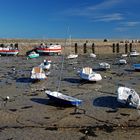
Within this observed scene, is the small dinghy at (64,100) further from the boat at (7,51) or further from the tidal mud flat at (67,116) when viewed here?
the boat at (7,51)

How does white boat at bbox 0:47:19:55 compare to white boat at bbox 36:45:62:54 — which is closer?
white boat at bbox 0:47:19:55

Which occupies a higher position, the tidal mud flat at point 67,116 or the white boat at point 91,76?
the white boat at point 91,76

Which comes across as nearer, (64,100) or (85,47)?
(64,100)

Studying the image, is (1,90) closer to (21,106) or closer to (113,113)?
(21,106)

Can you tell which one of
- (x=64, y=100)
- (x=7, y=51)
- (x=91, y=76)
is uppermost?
(x=7, y=51)

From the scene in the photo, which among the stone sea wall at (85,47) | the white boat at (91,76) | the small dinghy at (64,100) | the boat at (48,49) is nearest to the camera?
the small dinghy at (64,100)

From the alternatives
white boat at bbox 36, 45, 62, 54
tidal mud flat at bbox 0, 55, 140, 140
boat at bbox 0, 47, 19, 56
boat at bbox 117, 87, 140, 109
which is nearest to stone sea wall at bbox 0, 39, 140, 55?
white boat at bbox 36, 45, 62, 54

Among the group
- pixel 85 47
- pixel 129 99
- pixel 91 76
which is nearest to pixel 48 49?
pixel 85 47

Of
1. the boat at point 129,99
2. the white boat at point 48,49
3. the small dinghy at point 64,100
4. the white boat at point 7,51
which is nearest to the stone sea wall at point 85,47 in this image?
the white boat at point 48,49

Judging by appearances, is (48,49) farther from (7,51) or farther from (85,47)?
(85,47)

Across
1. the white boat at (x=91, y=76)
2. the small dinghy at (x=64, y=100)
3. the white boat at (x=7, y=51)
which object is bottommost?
the small dinghy at (x=64, y=100)

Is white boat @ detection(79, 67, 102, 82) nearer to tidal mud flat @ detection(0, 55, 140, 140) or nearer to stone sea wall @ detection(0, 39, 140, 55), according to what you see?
tidal mud flat @ detection(0, 55, 140, 140)

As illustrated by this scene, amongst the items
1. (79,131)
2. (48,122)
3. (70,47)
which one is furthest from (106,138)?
(70,47)

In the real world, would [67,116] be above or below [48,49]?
below
